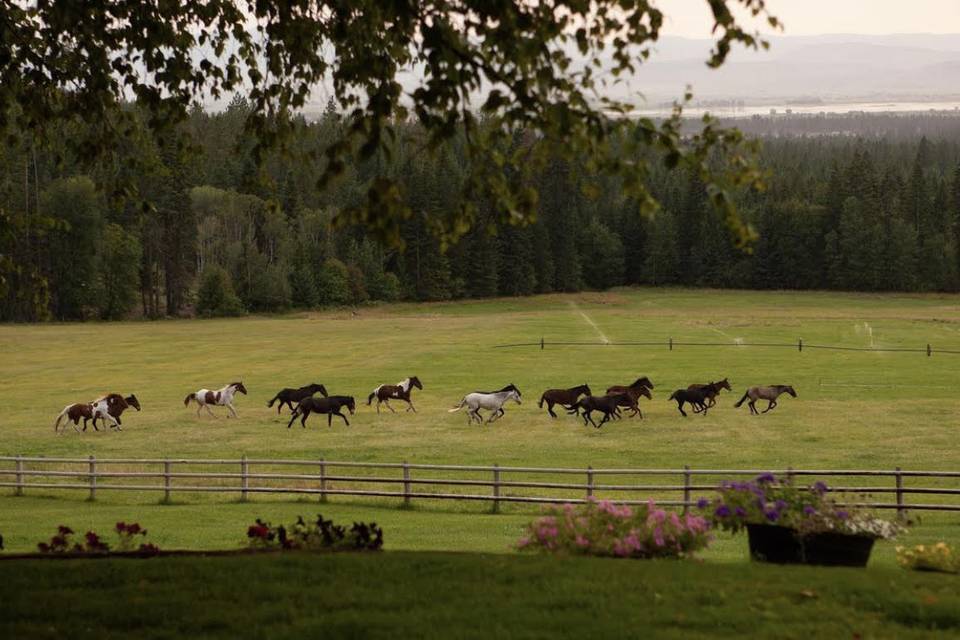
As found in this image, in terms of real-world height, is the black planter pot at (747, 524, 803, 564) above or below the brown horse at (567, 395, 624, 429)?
above

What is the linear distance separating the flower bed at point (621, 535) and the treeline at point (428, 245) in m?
92.4

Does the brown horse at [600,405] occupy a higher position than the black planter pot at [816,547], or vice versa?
the black planter pot at [816,547]

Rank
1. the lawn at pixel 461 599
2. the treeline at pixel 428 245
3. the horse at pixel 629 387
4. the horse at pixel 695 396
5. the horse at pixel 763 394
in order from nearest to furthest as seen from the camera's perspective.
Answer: the lawn at pixel 461 599, the horse at pixel 695 396, the horse at pixel 763 394, the horse at pixel 629 387, the treeline at pixel 428 245

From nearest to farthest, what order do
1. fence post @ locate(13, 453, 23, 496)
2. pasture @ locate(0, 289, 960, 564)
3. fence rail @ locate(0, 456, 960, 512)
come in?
fence rail @ locate(0, 456, 960, 512) < pasture @ locate(0, 289, 960, 564) < fence post @ locate(13, 453, 23, 496)

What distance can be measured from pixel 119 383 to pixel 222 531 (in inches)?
1360

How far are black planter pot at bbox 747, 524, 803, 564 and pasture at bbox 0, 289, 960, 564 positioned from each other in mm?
7139

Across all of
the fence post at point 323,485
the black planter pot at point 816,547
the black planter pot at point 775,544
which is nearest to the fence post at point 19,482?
the fence post at point 323,485

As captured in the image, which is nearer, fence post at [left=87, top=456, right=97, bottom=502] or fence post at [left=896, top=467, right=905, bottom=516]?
fence post at [left=896, top=467, right=905, bottom=516]

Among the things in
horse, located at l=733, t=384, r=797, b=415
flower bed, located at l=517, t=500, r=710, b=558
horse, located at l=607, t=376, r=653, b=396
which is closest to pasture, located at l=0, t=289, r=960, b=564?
horse, located at l=733, t=384, r=797, b=415

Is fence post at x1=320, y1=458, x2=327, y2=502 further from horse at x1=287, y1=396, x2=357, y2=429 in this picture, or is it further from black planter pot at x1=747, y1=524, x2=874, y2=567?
black planter pot at x1=747, y1=524, x2=874, y2=567

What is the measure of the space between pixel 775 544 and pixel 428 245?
116 meters

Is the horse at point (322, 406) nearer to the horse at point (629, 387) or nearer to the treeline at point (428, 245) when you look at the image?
the horse at point (629, 387)

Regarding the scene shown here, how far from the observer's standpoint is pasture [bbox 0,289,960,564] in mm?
24609

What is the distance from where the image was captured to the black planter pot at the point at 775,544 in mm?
11742
